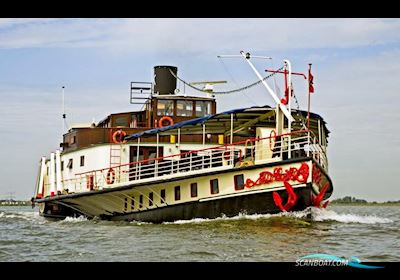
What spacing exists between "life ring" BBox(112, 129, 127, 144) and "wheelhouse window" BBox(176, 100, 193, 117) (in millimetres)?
2464

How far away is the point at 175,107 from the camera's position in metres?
23.1

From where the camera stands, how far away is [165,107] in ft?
76.0

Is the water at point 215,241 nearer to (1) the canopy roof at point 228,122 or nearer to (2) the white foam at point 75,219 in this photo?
(1) the canopy roof at point 228,122

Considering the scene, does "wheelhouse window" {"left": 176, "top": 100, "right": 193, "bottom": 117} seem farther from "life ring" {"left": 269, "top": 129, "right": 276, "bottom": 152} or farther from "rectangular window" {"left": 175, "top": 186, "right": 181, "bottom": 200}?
"life ring" {"left": 269, "top": 129, "right": 276, "bottom": 152}

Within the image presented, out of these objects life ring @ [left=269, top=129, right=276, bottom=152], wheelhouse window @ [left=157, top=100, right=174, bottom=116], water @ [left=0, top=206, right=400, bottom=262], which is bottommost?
water @ [left=0, top=206, right=400, bottom=262]

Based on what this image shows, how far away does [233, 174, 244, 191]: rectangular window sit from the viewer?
16.7 metres

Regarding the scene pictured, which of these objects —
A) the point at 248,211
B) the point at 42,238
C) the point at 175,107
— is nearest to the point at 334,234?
the point at 248,211

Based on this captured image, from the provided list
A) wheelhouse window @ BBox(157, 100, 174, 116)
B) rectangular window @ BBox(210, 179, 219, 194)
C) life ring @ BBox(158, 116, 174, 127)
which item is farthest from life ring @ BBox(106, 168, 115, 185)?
rectangular window @ BBox(210, 179, 219, 194)

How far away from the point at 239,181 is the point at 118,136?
6510mm

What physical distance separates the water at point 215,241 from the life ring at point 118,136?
3.94m

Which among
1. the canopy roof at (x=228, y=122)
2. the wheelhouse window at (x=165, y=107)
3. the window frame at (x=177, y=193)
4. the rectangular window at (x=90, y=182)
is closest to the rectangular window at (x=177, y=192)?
the window frame at (x=177, y=193)

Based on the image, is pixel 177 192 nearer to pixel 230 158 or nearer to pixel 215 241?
pixel 230 158
